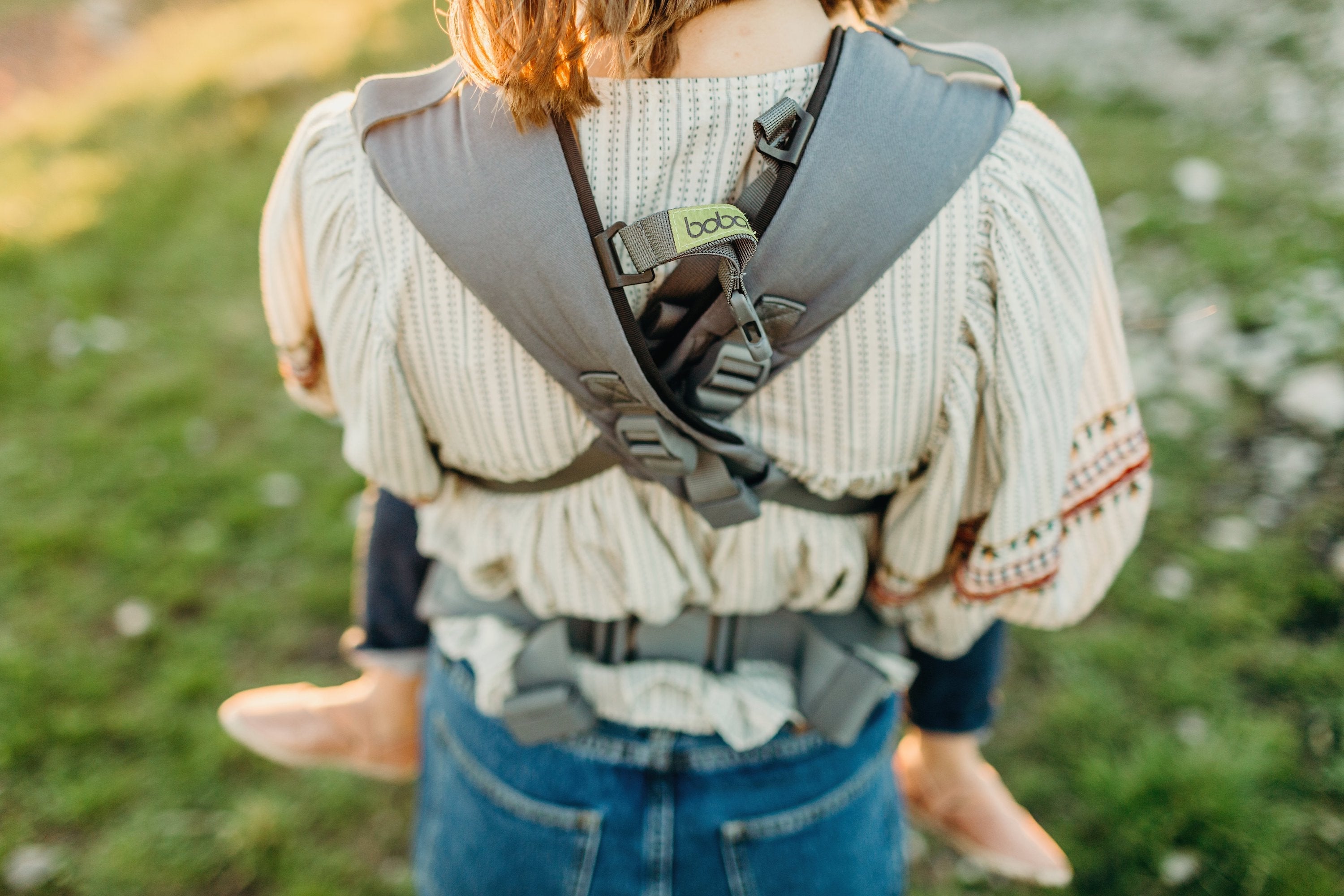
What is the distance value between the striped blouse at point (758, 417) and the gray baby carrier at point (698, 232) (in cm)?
5

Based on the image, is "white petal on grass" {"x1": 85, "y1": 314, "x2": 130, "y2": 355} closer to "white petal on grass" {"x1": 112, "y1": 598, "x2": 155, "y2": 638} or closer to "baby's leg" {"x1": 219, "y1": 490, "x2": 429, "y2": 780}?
"white petal on grass" {"x1": 112, "y1": 598, "x2": 155, "y2": 638}

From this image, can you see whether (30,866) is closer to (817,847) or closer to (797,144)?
(817,847)

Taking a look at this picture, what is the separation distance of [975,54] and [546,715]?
90 centimetres

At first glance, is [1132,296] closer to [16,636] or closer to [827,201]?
[827,201]

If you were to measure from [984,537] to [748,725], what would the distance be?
373 millimetres

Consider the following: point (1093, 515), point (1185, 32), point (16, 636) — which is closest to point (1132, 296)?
point (1185, 32)

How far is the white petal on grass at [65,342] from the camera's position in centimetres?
352

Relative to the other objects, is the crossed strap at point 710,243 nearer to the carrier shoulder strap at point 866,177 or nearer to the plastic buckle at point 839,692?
the carrier shoulder strap at point 866,177


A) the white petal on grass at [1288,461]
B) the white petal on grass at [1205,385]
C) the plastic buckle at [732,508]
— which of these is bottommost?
the white petal on grass at [1288,461]

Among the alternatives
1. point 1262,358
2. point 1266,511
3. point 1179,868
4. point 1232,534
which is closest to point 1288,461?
point 1266,511

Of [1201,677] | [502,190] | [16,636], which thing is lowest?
[1201,677]

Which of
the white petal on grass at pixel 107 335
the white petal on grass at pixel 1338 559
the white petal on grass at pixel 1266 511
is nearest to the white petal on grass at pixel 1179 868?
the white petal on grass at pixel 1338 559

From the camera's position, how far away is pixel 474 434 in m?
1.06

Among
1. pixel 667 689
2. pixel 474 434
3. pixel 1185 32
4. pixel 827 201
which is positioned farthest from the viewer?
pixel 1185 32
